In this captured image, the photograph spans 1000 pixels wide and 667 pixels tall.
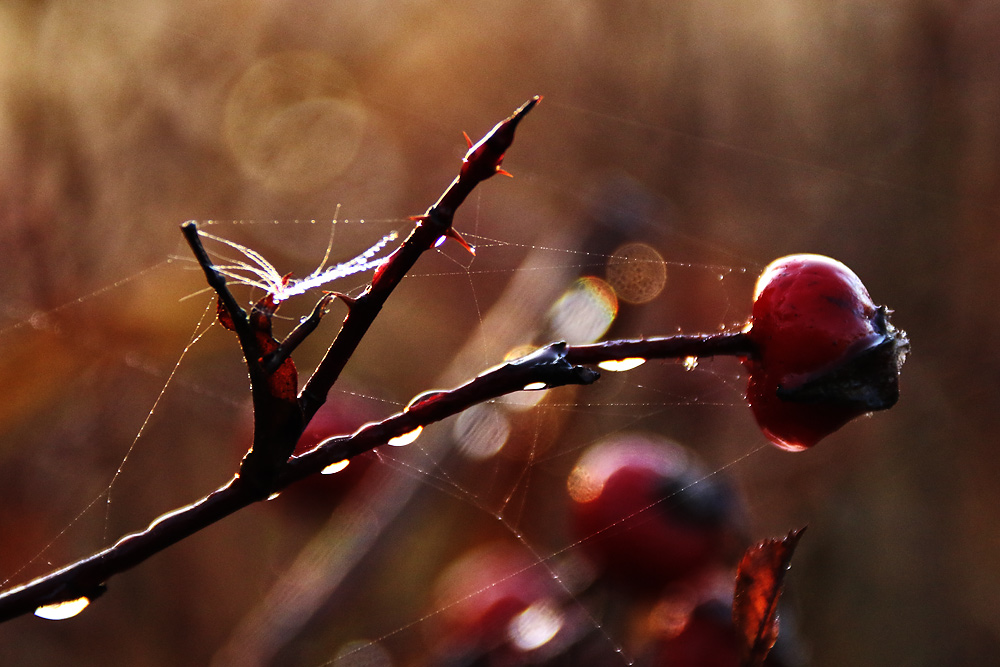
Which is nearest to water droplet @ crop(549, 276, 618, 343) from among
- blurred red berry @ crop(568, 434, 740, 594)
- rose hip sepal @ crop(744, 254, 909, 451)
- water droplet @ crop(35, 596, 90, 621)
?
blurred red berry @ crop(568, 434, 740, 594)

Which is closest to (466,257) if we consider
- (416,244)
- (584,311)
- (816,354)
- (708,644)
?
(584,311)

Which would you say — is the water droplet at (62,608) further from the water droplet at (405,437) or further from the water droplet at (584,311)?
→ the water droplet at (584,311)

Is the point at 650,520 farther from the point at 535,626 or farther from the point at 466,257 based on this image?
the point at 466,257

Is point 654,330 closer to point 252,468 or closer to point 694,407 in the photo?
point 694,407

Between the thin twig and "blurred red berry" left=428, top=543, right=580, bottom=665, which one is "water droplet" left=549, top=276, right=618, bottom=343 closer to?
"blurred red berry" left=428, top=543, right=580, bottom=665

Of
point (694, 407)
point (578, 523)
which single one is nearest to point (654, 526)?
point (578, 523)

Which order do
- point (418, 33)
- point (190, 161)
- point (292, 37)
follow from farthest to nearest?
point (418, 33) < point (292, 37) < point (190, 161)
